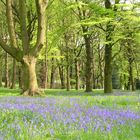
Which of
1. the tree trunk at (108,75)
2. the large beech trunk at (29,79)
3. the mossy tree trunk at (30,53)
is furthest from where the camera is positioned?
the tree trunk at (108,75)

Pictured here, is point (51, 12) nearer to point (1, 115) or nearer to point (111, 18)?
point (111, 18)

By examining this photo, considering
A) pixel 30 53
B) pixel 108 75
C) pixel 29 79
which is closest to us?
pixel 29 79

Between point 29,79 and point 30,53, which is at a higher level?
point 30,53

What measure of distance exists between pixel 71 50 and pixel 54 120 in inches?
1711

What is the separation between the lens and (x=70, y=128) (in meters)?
5.79

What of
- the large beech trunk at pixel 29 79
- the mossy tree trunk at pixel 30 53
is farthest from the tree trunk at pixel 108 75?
the large beech trunk at pixel 29 79

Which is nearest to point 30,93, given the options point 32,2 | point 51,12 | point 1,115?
point 1,115

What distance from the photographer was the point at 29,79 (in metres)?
19.7

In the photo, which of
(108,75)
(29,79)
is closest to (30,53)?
(29,79)

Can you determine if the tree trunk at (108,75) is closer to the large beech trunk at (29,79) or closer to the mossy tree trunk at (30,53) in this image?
the mossy tree trunk at (30,53)

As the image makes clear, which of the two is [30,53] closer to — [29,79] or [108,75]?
[29,79]

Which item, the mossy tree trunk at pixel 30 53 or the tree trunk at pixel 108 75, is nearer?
the mossy tree trunk at pixel 30 53

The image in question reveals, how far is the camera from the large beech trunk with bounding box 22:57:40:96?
1934 centimetres

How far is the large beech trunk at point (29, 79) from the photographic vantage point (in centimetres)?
1934
